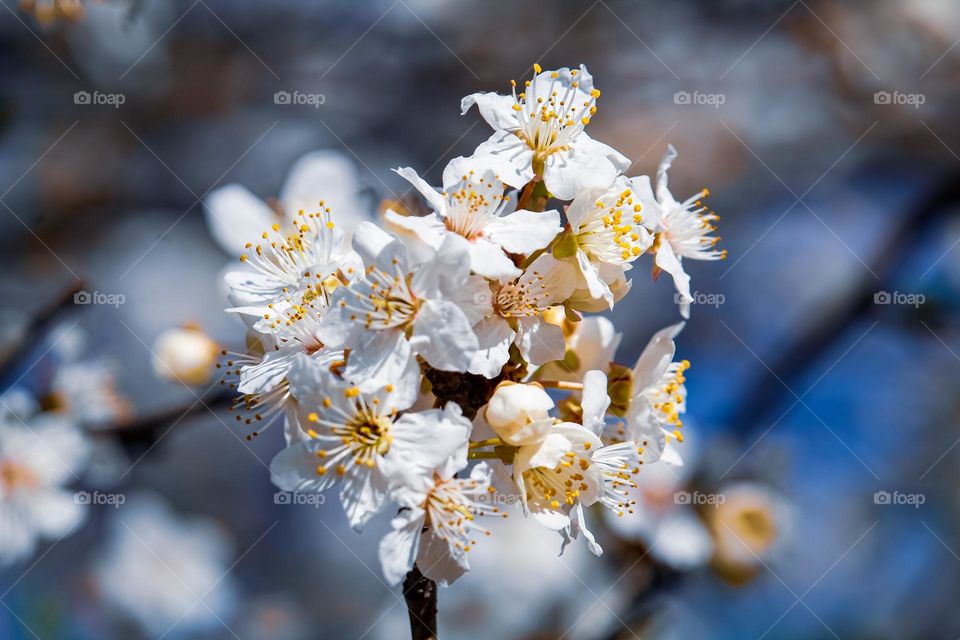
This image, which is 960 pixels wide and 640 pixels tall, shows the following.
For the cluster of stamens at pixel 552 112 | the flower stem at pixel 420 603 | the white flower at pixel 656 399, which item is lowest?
the flower stem at pixel 420 603

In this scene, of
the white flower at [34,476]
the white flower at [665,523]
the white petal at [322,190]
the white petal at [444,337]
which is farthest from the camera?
the white flower at [665,523]

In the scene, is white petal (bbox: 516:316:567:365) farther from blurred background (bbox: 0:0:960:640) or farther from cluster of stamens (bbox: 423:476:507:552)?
blurred background (bbox: 0:0:960:640)

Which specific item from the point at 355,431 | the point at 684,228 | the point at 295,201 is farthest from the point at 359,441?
the point at 295,201

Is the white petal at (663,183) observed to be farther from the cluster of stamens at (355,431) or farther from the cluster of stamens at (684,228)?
the cluster of stamens at (355,431)

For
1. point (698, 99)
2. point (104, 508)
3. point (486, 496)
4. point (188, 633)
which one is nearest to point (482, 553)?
point (188, 633)

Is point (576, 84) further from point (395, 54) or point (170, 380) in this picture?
point (395, 54)

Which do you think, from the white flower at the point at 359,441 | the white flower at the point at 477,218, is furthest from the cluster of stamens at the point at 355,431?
the white flower at the point at 477,218

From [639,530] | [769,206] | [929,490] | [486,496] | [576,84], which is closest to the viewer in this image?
[486,496]
